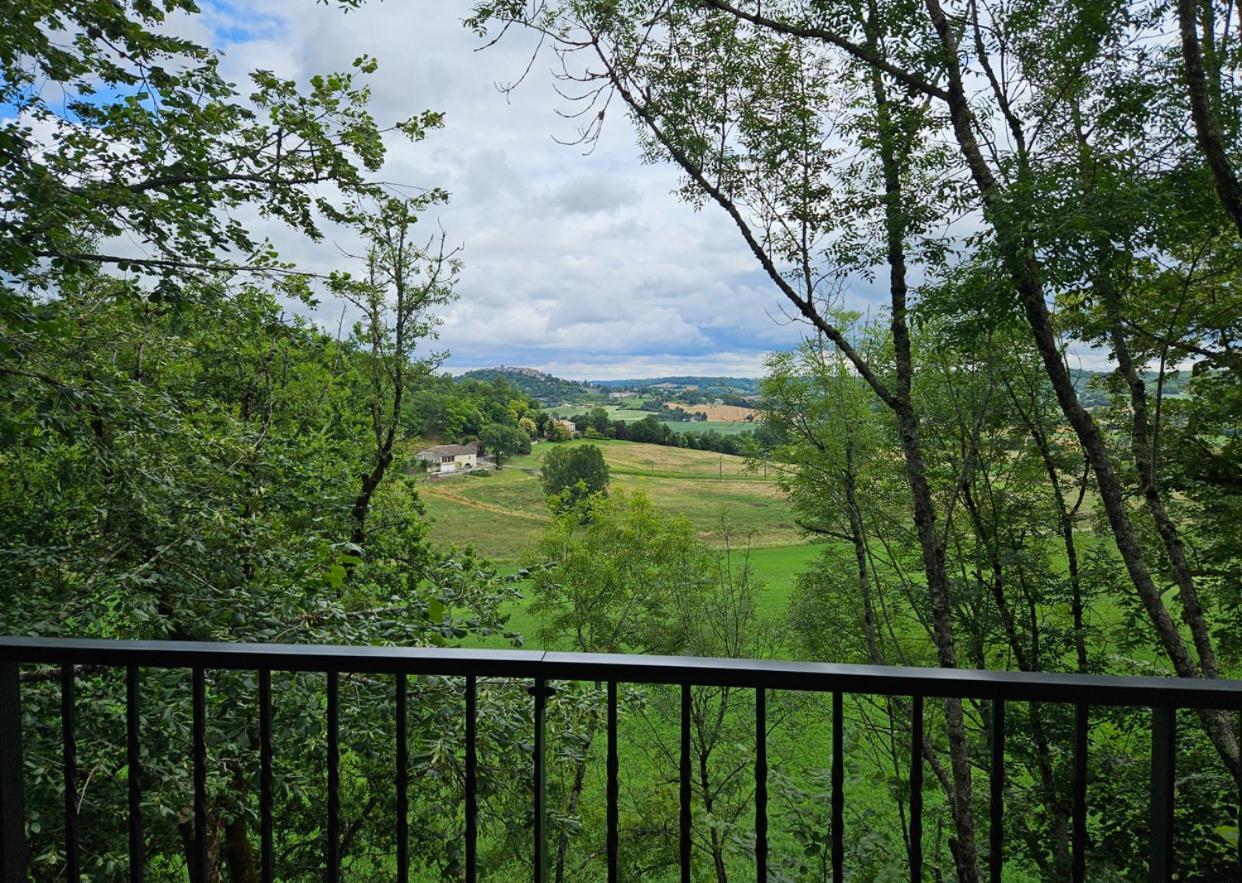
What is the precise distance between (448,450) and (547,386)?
2347 millimetres

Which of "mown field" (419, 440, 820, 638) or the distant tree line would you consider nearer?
the distant tree line

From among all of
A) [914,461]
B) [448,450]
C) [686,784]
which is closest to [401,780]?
[686,784]

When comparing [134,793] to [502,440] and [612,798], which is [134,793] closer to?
[612,798]

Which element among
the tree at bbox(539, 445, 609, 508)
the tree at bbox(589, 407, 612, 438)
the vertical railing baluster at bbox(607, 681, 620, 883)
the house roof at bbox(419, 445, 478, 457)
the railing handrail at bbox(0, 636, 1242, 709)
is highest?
the tree at bbox(589, 407, 612, 438)

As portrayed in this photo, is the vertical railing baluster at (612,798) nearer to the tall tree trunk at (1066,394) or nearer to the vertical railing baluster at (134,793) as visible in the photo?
the vertical railing baluster at (134,793)

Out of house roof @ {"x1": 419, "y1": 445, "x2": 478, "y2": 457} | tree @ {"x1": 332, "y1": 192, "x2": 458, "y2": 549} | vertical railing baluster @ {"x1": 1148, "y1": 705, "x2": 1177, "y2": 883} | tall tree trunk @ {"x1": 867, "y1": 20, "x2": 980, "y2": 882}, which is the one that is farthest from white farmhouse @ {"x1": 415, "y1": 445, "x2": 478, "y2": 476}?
vertical railing baluster @ {"x1": 1148, "y1": 705, "x2": 1177, "y2": 883}

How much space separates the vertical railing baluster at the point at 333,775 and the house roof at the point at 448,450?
9185mm

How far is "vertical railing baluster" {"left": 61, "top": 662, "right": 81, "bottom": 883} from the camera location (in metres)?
1.28

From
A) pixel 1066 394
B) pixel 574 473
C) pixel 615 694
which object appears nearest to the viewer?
pixel 615 694

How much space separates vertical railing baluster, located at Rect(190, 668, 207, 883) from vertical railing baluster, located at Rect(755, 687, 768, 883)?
0.94m

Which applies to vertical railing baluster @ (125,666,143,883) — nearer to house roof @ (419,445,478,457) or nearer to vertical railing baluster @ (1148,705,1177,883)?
vertical railing baluster @ (1148,705,1177,883)

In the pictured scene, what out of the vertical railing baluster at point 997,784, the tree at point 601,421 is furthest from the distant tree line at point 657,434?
the vertical railing baluster at point 997,784

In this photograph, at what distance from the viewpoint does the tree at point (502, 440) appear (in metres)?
11.6

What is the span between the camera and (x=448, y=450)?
11.0 metres
